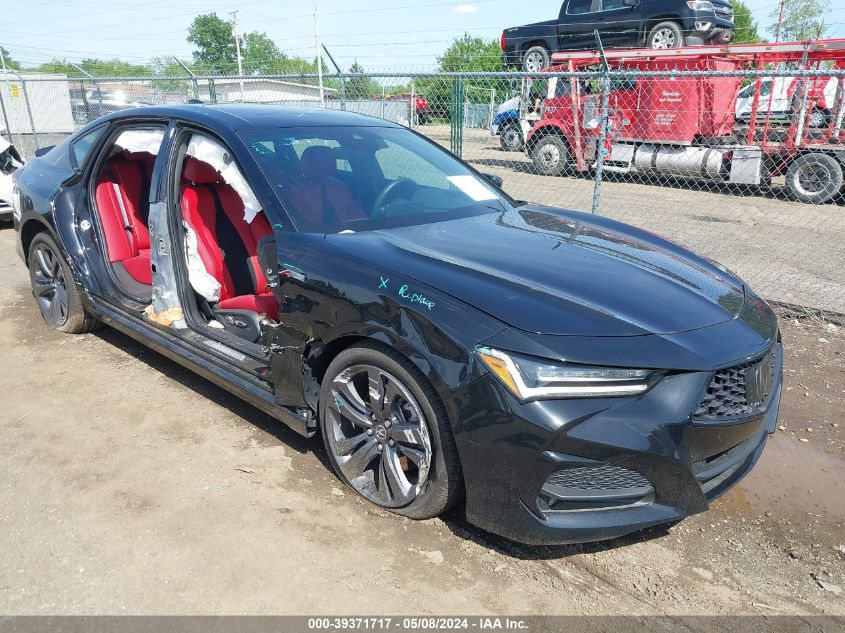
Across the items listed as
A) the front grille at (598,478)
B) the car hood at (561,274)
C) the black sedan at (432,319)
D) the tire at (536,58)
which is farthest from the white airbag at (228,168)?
the tire at (536,58)

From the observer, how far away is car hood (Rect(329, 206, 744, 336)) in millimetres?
2307

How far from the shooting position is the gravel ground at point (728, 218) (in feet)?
21.9

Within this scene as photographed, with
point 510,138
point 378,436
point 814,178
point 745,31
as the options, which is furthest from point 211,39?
point 378,436

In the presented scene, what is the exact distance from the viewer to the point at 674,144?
1319cm

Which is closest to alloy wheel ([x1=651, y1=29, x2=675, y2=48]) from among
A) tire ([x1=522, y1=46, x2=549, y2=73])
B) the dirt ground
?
tire ([x1=522, y1=46, x2=549, y2=73])

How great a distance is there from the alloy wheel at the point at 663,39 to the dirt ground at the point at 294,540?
11987mm

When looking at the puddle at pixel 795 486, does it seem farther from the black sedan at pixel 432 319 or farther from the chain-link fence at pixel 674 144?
the chain-link fence at pixel 674 144

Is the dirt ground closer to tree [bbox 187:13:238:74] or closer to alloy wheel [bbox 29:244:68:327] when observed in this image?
alloy wheel [bbox 29:244:68:327]

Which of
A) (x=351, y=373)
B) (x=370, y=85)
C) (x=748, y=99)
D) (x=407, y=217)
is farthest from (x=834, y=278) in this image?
(x=370, y=85)

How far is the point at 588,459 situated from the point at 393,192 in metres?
1.74

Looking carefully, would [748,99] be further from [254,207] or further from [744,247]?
[254,207]

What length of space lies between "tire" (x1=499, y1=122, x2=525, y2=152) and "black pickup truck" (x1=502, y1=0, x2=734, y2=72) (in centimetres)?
144

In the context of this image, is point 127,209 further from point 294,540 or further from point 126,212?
point 294,540

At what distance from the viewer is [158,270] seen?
11.9ft
